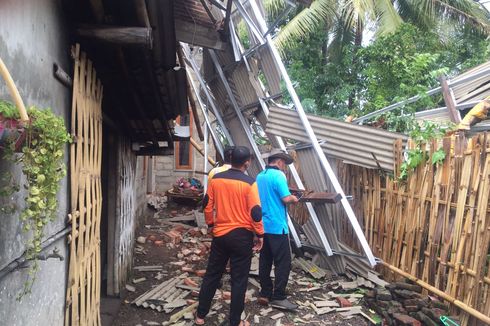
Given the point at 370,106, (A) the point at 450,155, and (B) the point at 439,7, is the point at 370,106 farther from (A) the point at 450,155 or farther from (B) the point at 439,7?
(A) the point at 450,155

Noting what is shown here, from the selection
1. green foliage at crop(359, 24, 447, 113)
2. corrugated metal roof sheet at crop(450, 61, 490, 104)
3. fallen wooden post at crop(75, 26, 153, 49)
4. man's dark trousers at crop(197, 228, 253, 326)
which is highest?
green foliage at crop(359, 24, 447, 113)

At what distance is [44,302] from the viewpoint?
2.63 m

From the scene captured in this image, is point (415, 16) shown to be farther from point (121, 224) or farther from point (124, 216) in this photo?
point (121, 224)

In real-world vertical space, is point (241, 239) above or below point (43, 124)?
below

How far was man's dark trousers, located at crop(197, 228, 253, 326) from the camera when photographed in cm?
445

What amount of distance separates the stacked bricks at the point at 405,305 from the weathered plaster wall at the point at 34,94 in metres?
3.49

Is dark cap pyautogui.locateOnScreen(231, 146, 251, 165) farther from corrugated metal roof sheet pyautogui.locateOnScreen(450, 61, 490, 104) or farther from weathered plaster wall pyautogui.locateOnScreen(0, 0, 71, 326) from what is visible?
corrugated metal roof sheet pyautogui.locateOnScreen(450, 61, 490, 104)

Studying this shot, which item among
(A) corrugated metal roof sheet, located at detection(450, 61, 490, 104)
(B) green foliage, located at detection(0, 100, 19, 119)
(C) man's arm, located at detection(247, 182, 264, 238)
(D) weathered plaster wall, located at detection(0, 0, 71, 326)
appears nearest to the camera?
(B) green foliage, located at detection(0, 100, 19, 119)

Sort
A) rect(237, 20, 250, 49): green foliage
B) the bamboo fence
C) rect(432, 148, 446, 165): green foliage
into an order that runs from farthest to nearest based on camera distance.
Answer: rect(237, 20, 250, 49): green foliage, rect(432, 148, 446, 165): green foliage, the bamboo fence

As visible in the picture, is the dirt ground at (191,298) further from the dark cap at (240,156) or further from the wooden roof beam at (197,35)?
the wooden roof beam at (197,35)

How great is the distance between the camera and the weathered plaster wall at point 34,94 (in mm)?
2060

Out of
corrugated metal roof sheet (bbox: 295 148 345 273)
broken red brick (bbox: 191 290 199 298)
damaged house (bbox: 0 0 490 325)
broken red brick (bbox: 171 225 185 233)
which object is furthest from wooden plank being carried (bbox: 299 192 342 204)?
broken red brick (bbox: 171 225 185 233)

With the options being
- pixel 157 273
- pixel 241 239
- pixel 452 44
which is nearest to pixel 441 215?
pixel 241 239

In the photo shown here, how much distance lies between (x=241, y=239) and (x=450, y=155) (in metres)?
2.51
